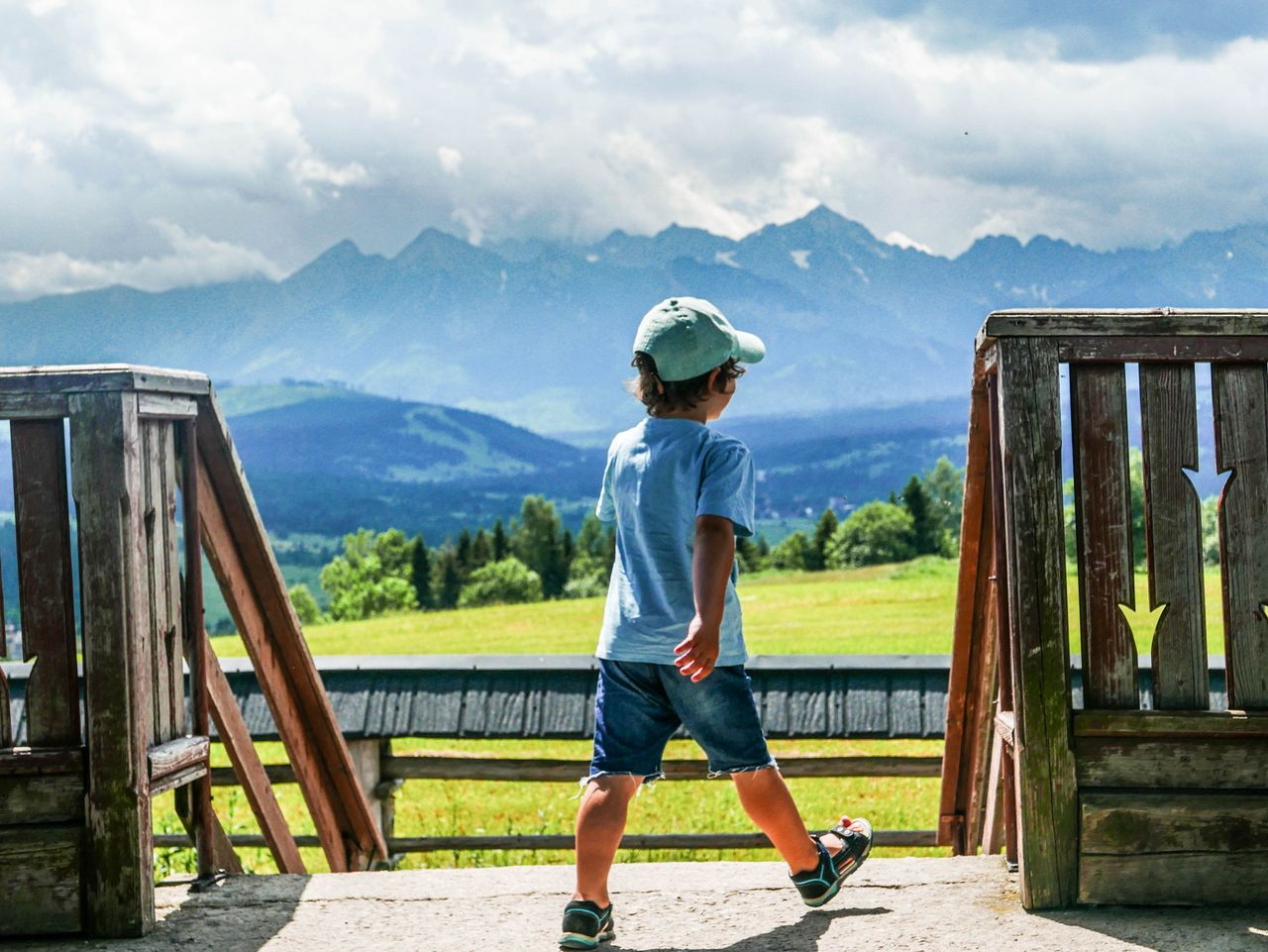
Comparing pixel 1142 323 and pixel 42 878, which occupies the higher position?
pixel 1142 323

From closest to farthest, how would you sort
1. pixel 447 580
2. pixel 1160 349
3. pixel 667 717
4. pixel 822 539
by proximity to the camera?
pixel 1160 349, pixel 667 717, pixel 822 539, pixel 447 580

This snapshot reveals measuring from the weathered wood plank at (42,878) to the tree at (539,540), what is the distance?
11381cm

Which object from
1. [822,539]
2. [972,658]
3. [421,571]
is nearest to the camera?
[972,658]

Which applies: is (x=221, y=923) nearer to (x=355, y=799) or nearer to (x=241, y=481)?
(x=241, y=481)

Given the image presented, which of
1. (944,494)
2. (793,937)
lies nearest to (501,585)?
(944,494)

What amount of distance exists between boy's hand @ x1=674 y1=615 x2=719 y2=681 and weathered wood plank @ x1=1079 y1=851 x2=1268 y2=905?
3.45 feet

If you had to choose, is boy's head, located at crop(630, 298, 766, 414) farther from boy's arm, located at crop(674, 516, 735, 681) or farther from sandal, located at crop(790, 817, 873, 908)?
sandal, located at crop(790, 817, 873, 908)

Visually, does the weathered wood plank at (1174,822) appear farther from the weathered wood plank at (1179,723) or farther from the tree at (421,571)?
the tree at (421,571)

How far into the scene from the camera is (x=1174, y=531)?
10.8 ft

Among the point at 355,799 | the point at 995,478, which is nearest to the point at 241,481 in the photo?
the point at 355,799

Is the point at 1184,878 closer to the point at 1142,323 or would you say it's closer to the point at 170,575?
the point at 1142,323

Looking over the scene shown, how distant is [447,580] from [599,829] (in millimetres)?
110089

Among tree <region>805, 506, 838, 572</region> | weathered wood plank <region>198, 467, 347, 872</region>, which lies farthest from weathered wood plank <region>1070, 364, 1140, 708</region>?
tree <region>805, 506, 838, 572</region>

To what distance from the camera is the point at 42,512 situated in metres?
3.28
